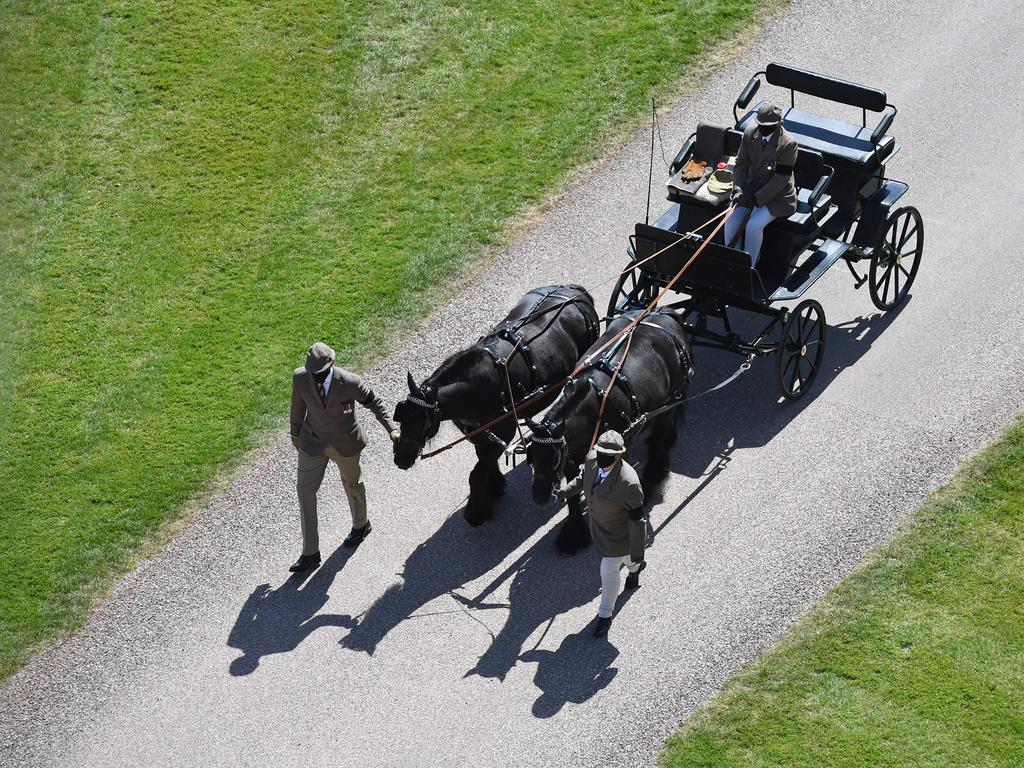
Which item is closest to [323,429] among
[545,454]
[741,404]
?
[545,454]

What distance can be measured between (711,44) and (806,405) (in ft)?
22.4

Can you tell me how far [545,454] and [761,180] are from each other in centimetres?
395

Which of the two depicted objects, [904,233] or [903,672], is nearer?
[903,672]

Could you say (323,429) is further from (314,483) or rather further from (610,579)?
(610,579)

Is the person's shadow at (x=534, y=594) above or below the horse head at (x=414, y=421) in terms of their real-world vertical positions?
below

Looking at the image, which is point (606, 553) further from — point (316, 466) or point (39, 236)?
point (39, 236)

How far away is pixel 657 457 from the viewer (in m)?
13.7

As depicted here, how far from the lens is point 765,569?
12875 mm

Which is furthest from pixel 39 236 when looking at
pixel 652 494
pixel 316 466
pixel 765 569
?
pixel 765 569

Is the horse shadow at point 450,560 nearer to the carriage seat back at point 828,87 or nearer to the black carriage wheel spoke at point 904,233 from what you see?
the black carriage wheel spoke at point 904,233

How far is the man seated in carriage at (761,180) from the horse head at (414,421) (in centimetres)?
371

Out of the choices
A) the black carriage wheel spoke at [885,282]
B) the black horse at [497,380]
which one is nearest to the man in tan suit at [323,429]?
the black horse at [497,380]

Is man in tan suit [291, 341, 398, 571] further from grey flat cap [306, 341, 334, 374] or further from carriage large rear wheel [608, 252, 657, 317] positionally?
carriage large rear wheel [608, 252, 657, 317]

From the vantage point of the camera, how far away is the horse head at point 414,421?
1220 centimetres
